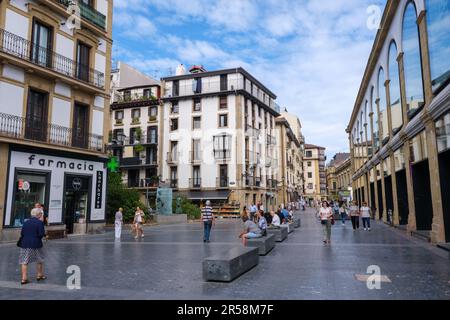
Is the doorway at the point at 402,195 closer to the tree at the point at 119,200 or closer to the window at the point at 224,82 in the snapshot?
the tree at the point at 119,200

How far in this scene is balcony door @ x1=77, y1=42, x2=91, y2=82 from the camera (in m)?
19.5

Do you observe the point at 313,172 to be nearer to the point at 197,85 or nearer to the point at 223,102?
the point at 223,102

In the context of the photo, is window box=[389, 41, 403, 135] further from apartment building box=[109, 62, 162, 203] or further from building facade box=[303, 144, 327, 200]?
building facade box=[303, 144, 327, 200]

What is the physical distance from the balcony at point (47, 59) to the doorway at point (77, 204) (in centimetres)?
555

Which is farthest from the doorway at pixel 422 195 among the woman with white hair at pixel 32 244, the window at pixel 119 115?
the window at pixel 119 115

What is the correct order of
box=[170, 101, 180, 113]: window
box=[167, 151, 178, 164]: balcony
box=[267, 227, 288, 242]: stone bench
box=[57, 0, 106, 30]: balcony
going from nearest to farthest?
box=[267, 227, 288, 242]: stone bench, box=[57, 0, 106, 30]: balcony, box=[167, 151, 178, 164]: balcony, box=[170, 101, 180, 113]: window

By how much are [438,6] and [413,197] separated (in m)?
8.20

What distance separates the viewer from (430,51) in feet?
41.9

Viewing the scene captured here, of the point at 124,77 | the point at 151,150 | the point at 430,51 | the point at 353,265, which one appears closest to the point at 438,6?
the point at 430,51

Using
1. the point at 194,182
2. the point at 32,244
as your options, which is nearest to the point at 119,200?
the point at 194,182

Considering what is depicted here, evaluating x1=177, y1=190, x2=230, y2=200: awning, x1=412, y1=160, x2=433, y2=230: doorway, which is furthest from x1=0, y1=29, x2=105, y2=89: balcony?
x1=177, y1=190, x2=230, y2=200: awning

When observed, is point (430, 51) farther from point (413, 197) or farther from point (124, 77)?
point (124, 77)

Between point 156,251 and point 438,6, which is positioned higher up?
point 438,6

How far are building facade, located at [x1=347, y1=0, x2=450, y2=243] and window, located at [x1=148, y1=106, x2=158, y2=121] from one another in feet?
85.1
